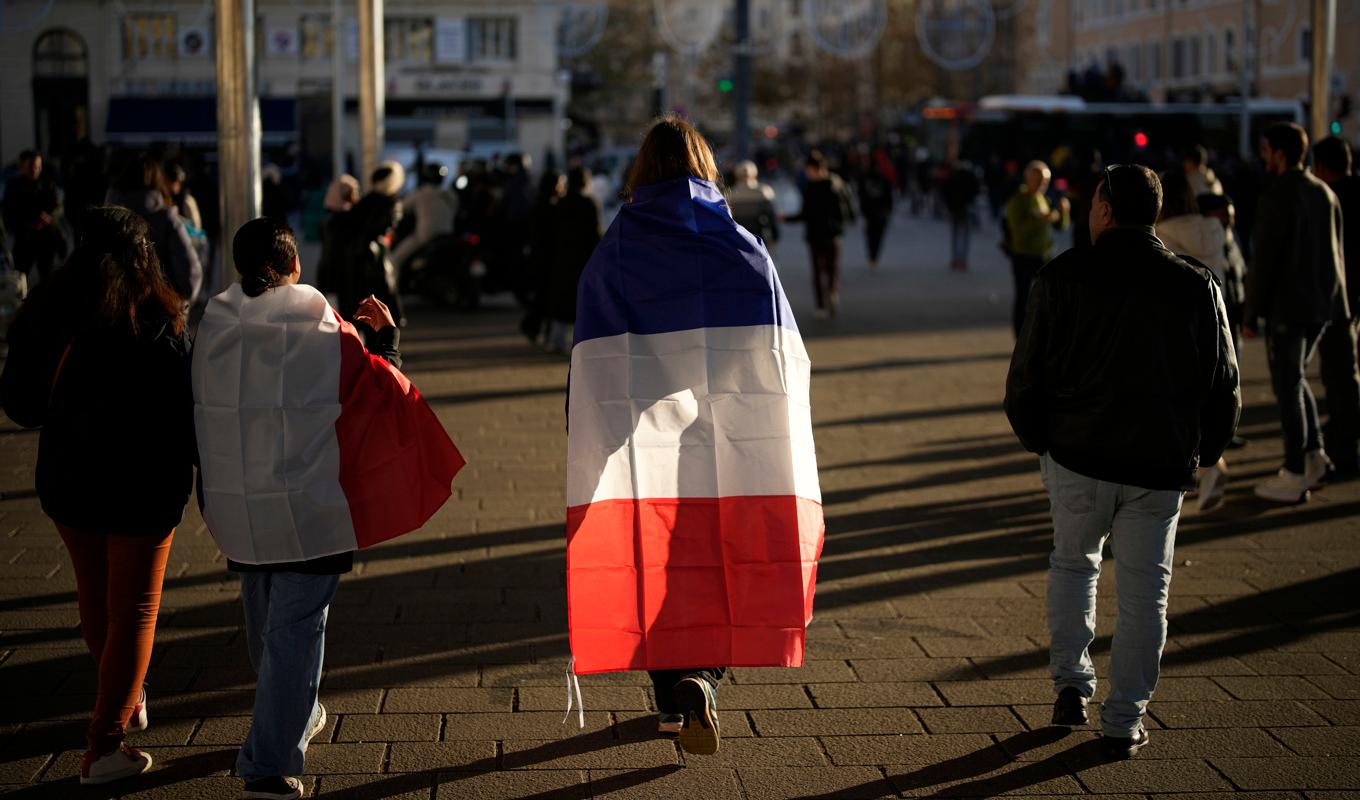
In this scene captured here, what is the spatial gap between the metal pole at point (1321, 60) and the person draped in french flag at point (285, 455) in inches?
462

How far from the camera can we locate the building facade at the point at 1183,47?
4925 cm

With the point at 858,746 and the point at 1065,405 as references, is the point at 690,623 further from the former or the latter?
the point at 1065,405

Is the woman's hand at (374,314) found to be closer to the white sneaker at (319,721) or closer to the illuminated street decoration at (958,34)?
the white sneaker at (319,721)

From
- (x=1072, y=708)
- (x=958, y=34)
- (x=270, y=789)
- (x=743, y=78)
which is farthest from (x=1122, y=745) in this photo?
(x=743, y=78)

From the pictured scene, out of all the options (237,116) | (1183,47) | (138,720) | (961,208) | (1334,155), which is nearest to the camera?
(138,720)

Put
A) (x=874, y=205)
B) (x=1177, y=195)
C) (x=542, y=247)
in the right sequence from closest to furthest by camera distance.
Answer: (x=1177, y=195) → (x=542, y=247) → (x=874, y=205)

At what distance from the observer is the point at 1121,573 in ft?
16.3

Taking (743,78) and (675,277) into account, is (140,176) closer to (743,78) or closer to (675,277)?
(675,277)

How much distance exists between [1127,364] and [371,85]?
1423 cm

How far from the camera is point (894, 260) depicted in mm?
28031

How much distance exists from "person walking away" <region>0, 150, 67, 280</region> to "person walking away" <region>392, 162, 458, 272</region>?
14.8ft

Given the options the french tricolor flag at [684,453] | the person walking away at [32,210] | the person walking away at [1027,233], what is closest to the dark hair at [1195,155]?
the person walking away at [1027,233]

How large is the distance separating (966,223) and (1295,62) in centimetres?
3439

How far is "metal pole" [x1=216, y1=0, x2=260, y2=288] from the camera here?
367 inches
